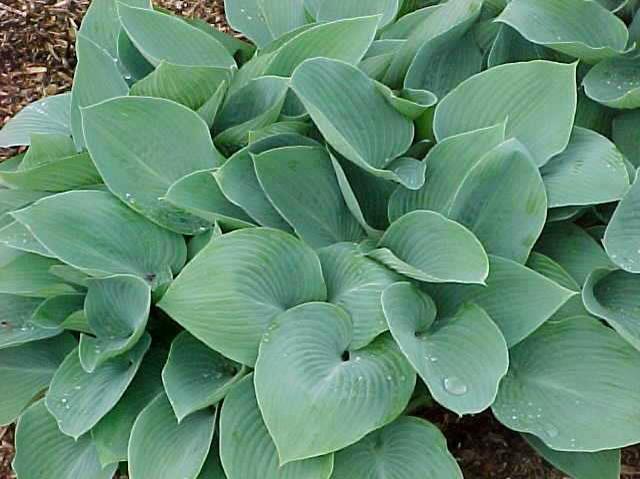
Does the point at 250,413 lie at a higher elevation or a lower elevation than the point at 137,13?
lower

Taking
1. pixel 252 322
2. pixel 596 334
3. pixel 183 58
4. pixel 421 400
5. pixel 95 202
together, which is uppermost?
pixel 183 58

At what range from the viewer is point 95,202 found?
1622mm

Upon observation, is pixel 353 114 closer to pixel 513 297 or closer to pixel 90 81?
pixel 513 297

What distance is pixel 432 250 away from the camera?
4.84 ft

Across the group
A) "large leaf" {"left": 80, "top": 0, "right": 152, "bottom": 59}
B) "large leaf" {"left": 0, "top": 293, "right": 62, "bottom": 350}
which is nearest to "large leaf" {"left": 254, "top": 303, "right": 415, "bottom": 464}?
"large leaf" {"left": 0, "top": 293, "right": 62, "bottom": 350}

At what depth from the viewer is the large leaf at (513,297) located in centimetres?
142

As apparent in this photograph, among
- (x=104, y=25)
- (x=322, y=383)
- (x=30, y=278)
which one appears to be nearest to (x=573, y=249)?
(x=322, y=383)

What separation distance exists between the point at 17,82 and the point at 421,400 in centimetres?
155

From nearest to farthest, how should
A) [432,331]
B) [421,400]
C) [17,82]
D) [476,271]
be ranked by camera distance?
[476,271] < [432,331] < [421,400] < [17,82]

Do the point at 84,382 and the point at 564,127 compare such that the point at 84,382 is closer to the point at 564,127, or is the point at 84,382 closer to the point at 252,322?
the point at 252,322

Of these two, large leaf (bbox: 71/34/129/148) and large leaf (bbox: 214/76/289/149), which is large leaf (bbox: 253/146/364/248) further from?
large leaf (bbox: 71/34/129/148)

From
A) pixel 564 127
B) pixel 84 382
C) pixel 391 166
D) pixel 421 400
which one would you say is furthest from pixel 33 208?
pixel 564 127

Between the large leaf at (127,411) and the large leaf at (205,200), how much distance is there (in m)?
0.30

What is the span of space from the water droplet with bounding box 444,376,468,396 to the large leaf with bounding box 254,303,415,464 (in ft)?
0.23
